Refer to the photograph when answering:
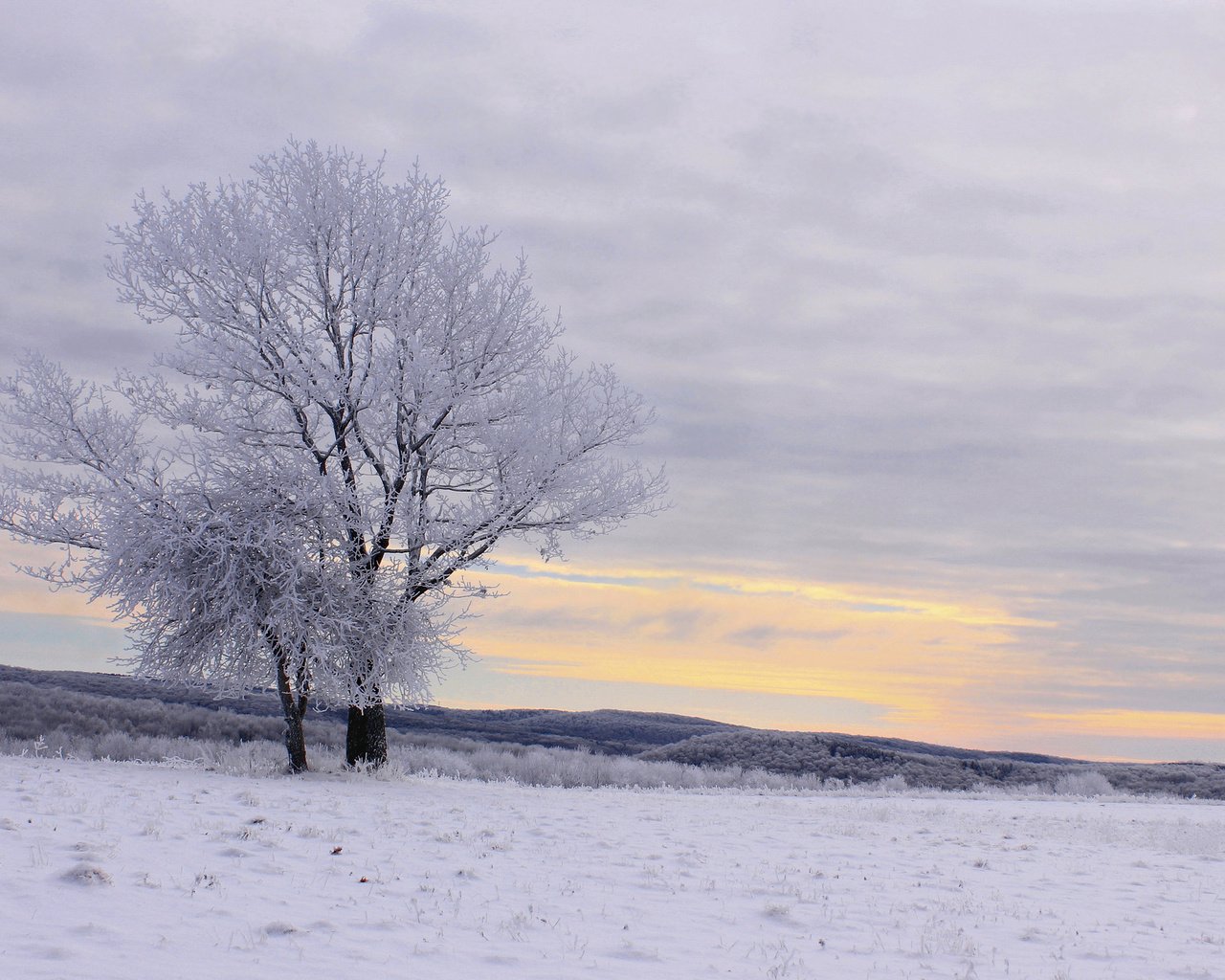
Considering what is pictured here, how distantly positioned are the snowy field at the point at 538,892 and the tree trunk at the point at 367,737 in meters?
4.05

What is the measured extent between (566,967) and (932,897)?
183 inches

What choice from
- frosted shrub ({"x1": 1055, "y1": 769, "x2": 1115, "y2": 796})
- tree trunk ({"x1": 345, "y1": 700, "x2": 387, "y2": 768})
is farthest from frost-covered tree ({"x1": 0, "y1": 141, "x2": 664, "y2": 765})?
frosted shrub ({"x1": 1055, "y1": 769, "x2": 1115, "y2": 796})

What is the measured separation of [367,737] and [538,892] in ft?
38.6

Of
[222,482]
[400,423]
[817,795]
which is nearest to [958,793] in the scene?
[817,795]

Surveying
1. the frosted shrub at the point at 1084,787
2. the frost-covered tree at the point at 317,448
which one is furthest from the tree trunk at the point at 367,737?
the frosted shrub at the point at 1084,787

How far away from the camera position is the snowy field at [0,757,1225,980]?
635 cm

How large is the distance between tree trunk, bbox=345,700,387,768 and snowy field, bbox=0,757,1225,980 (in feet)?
13.3

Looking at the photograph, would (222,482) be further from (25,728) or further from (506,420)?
(25,728)

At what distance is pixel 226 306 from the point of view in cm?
1891

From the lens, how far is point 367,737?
64.0 feet

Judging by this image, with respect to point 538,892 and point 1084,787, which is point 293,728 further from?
point 1084,787

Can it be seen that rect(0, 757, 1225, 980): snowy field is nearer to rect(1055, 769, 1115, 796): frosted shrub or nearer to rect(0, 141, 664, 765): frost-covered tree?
rect(0, 141, 664, 765): frost-covered tree

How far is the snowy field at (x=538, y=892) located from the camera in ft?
20.8

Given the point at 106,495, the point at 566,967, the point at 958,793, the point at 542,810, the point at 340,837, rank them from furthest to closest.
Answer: the point at 958,793, the point at 106,495, the point at 542,810, the point at 340,837, the point at 566,967
